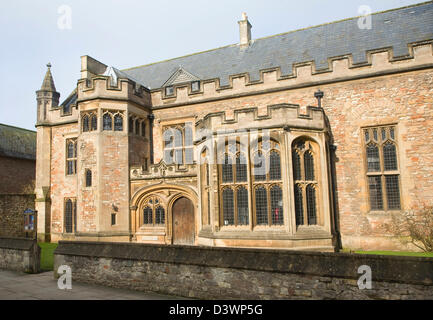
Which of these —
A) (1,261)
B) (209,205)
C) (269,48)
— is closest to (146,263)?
(209,205)

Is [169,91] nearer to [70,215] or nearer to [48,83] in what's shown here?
[48,83]

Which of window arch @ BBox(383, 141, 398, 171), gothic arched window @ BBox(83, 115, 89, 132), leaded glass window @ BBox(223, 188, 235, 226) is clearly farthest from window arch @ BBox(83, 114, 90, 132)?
window arch @ BBox(383, 141, 398, 171)

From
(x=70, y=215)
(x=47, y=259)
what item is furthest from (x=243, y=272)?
(x=70, y=215)

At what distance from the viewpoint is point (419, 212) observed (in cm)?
1175

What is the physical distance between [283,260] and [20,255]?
744 cm

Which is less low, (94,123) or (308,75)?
(308,75)

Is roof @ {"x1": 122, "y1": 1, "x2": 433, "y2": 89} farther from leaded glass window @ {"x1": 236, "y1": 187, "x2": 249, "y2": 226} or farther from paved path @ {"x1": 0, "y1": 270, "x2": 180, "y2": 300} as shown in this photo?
paved path @ {"x1": 0, "y1": 270, "x2": 180, "y2": 300}

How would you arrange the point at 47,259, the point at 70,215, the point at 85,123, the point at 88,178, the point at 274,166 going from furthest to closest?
1. the point at 70,215
2. the point at 85,123
3. the point at 88,178
4. the point at 47,259
5. the point at 274,166

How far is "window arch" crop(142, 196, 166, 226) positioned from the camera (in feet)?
48.0

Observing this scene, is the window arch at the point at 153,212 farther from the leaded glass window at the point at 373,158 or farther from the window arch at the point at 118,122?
the leaded glass window at the point at 373,158

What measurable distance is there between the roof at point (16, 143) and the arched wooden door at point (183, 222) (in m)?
16.9

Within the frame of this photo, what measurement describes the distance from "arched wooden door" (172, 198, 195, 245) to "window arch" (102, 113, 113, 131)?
4190mm

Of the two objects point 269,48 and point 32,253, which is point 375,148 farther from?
point 32,253

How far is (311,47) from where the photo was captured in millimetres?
16156
